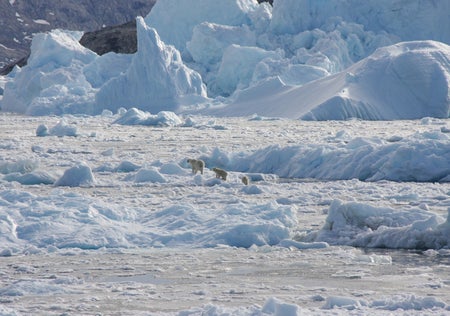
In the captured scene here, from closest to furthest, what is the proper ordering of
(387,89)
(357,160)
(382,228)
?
1. (382,228)
2. (357,160)
3. (387,89)

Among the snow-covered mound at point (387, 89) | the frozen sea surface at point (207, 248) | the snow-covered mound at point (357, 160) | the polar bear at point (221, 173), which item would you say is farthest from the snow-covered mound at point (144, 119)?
the polar bear at point (221, 173)

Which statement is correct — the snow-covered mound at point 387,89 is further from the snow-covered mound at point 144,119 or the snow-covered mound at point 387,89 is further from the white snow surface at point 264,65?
the snow-covered mound at point 144,119

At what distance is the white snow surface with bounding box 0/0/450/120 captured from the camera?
2308cm

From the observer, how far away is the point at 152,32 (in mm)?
27219

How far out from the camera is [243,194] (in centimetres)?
977

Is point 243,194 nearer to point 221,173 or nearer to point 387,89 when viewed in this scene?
point 221,173

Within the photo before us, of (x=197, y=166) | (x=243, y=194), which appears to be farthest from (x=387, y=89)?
(x=243, y=194)

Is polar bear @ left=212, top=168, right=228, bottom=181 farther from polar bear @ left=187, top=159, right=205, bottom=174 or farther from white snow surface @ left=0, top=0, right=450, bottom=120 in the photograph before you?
white snow surface @ left=0, top=0, right=450, bottom=120

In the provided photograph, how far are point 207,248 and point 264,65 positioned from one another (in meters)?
23.2

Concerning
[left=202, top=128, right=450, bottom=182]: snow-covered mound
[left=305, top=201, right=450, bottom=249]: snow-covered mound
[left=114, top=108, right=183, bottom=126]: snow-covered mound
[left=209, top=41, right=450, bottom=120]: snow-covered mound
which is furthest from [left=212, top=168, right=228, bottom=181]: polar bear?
[left=114, top=108, right=183, bottom=126]: snow-covered mound

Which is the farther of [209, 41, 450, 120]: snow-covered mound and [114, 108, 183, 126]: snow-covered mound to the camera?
[114, 108, 183, 126]: snow-covered mound

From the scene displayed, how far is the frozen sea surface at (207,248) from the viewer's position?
4.73 m

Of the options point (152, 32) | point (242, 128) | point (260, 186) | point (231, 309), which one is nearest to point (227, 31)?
point (152, 32)

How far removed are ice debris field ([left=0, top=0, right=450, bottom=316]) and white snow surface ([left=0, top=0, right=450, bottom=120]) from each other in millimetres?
Result: 75
